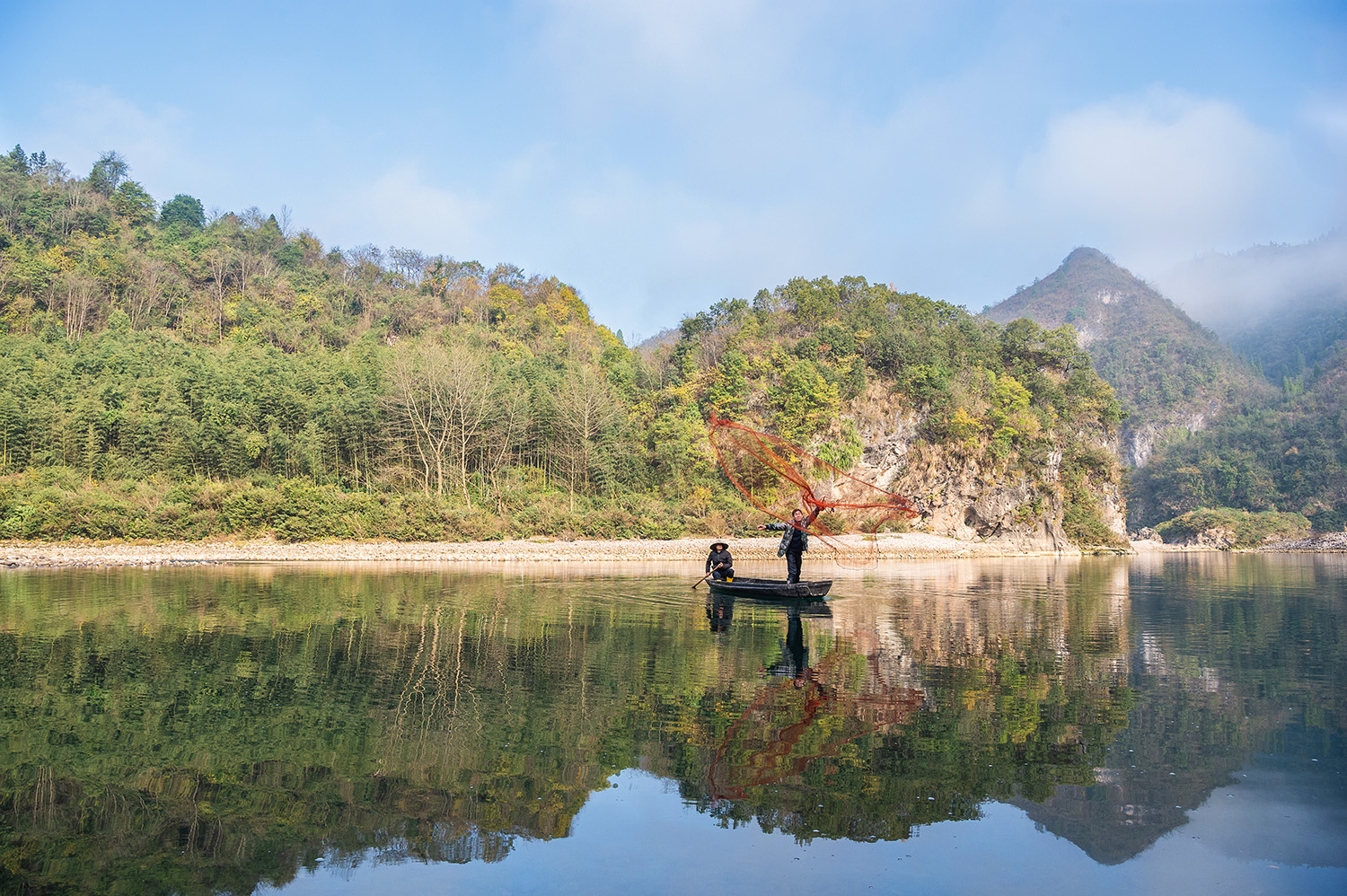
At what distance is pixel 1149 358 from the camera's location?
123 meters

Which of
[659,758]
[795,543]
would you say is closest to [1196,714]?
[659,758]

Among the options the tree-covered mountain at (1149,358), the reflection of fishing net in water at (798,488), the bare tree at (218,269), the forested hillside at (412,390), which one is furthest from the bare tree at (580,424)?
the tree-covered mountain at (1149,358)

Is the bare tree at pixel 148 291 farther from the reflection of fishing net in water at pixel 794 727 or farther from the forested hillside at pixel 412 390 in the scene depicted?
the reflection of fishing net in water at pixel 794 727

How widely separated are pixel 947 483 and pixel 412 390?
34.0m

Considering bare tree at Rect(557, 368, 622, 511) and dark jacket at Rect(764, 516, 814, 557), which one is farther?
bare tree at Rect(557, 368, 622, 511)

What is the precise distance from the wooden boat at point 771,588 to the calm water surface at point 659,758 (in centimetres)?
352

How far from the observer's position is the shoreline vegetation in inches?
1219

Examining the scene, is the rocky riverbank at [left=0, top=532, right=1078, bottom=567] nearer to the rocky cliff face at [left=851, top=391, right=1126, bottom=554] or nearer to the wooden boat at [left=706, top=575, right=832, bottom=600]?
the rocky cliff face at [left=851, top=391, right=1126, bottom=554]

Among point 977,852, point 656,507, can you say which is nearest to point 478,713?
point 977,852

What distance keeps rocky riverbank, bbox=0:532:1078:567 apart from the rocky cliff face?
838 centimetres

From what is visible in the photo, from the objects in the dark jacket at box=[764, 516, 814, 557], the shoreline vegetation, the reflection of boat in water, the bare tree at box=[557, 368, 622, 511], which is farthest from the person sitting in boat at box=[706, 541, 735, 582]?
the bare tree at box=[557, 368, 622, 511]

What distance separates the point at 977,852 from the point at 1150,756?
3090 millimetres

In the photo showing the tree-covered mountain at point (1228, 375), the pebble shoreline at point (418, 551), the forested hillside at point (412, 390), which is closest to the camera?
the pebble shoreline at point (418, 551)

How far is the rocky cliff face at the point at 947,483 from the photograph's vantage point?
53781 mm
